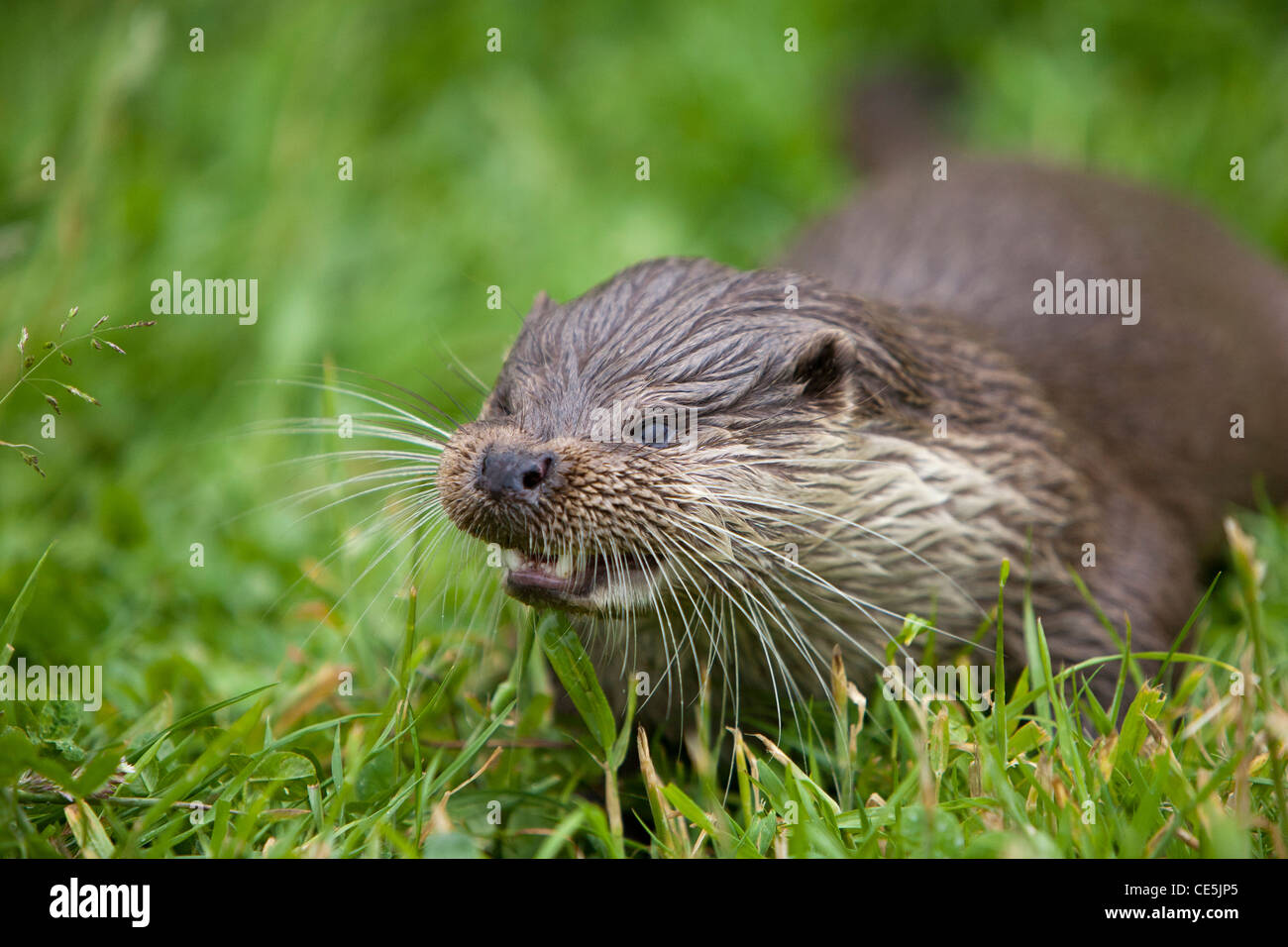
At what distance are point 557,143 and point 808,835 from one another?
3.68 metres

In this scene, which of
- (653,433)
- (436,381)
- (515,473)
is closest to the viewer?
(515,473)

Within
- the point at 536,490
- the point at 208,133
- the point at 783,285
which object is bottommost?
the point at 536,490

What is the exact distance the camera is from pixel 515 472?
6.35ft

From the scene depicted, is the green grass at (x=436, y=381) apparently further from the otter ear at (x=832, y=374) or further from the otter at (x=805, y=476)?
the otter ear at (x=832, y=374)

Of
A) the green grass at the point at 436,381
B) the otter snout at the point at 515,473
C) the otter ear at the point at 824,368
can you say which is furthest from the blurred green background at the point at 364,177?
the otter ear at the point at 824,368

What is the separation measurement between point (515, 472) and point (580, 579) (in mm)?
211

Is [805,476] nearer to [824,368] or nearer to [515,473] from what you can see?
[824,368]

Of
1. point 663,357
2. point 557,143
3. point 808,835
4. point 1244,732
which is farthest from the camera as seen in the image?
point 557,143

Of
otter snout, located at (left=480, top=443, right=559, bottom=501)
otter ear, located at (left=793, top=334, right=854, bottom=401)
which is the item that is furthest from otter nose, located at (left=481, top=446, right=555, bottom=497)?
otter ear, located at (left=793, top=334, right=854, bottom=401)

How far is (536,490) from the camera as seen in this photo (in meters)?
1.94

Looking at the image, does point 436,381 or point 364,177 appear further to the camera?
point 364,177

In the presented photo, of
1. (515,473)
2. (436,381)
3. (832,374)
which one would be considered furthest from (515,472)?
(436,381)
